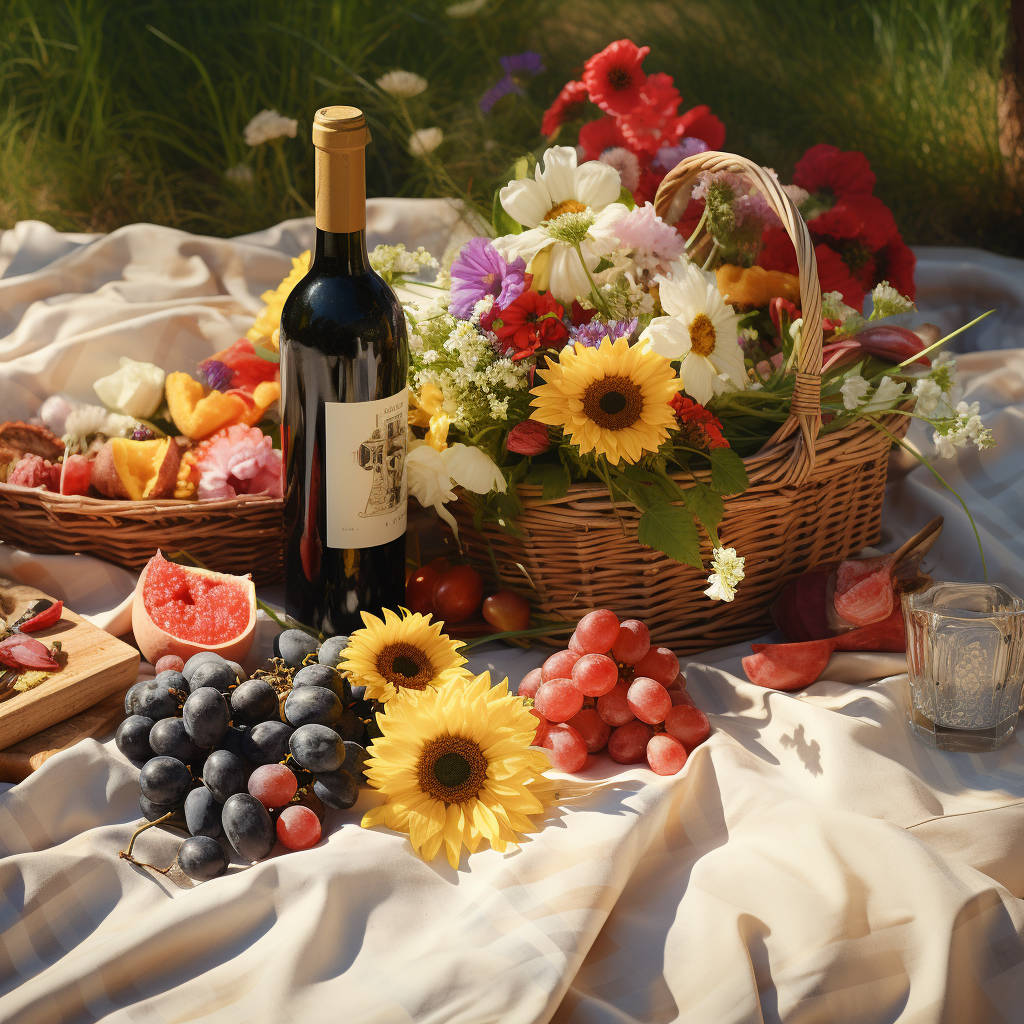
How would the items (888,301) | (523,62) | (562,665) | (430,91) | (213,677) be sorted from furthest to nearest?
1. (430,91)
2. (523,62)
3. (888,301)
4. (562,665)
5. (213,677)

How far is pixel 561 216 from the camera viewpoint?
139 centimetres

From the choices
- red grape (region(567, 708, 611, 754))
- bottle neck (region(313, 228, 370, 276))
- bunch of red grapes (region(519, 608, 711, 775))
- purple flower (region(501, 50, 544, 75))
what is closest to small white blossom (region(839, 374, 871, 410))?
bunch of red grapes (region(519, 608, 711, 775))

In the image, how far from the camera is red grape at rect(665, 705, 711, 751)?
51.3 inches

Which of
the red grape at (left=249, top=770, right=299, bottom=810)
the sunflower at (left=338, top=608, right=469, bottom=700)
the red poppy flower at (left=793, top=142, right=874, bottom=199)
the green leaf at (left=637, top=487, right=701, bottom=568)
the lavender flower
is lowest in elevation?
the red grape at (left=249, top=770, right=299, bottom=810)

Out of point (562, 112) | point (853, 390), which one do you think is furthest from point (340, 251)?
point (562, 112)

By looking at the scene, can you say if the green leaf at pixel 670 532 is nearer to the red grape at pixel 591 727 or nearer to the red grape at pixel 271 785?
the red grape at pixel 591 727

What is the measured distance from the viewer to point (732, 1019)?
3.21 feet

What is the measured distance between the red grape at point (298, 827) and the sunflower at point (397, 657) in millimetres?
151

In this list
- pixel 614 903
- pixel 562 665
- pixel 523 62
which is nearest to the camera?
pixel 614 903

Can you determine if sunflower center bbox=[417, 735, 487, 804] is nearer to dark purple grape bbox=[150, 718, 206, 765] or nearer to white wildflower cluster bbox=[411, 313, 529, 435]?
dark purple grape bbox=[150, 718, 206, 765]

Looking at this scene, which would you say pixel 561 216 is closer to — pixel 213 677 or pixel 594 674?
pixel 594 674

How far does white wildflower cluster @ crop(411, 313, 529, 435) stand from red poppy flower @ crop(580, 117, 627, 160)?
2.01 feet

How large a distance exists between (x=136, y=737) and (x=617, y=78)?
122cm

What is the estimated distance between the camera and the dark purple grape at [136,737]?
1217 mm
